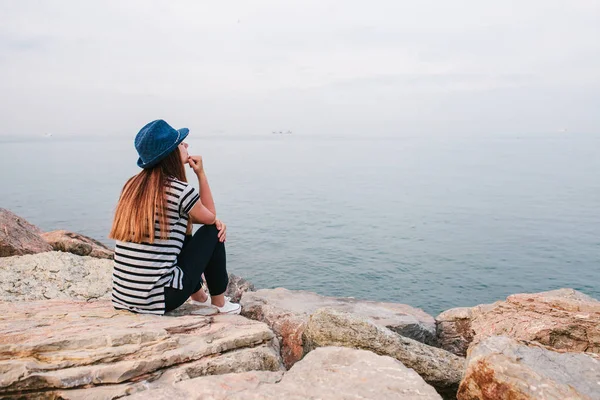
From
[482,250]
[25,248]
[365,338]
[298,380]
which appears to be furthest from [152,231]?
[482,250]

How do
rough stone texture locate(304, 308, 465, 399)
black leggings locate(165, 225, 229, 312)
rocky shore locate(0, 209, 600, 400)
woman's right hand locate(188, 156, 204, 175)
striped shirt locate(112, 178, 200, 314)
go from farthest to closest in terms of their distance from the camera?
woman's right hand locate(188, 156, 204, 175), black leggings locate(165, 225, 229, 312), rough stone texture locate(304, 308, 465, 399), striped shirt locate(112, 178, 200, 314), rocky shore locate(0, 209, 600, 400)

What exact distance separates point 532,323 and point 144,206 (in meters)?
5.91

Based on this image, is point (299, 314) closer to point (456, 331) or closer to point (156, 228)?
point (156, 228)

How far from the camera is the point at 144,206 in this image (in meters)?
5.45

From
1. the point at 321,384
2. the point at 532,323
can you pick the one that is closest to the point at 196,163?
the point at 321,384

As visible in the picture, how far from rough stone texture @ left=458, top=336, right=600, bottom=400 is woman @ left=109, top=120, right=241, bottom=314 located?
11.1ft

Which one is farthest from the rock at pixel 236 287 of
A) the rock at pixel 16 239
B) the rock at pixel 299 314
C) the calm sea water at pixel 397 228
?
the calm sea water at pixel 397 228

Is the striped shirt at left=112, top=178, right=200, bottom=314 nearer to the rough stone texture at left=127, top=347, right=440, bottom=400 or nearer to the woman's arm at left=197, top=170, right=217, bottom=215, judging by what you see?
the woman's arm at left=197, top=170, right=217, bottom=215

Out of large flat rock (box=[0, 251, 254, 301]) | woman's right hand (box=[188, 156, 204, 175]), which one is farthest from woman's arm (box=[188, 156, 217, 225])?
large flat rock (box=[0, 251, 254, 301])

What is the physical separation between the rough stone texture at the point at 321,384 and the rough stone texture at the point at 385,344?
94 centimetres

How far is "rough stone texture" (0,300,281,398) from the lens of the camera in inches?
172

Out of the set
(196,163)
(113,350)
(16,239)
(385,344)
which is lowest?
(385,344)

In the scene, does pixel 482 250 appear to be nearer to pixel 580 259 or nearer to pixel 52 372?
pixel 580 259

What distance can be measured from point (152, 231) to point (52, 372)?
5.53 feet
